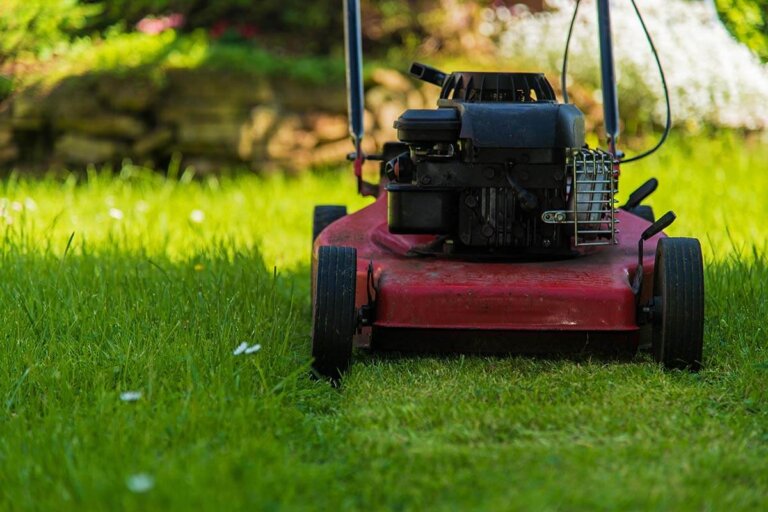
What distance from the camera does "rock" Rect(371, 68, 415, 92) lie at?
7.57m

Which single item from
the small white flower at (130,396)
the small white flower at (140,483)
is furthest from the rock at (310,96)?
the small white flower at (140,483)

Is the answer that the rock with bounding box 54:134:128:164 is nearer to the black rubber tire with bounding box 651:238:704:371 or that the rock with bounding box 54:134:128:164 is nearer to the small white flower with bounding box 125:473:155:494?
the black rubber tire with bounding box 651:238:704:371

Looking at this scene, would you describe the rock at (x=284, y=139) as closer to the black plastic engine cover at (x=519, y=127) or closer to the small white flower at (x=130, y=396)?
the black plastic engine cover at (x=519, y=127)

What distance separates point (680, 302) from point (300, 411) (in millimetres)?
1002

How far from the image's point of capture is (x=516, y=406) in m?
2.96

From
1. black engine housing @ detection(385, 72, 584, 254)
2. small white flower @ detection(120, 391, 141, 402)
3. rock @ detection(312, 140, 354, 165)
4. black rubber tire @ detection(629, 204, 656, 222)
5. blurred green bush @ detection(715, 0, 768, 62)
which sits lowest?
rock @ detection(312, 140, 354, 165)

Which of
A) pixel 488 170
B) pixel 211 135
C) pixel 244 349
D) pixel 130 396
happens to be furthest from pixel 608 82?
pixel 211 135

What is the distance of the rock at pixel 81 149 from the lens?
7117 mm

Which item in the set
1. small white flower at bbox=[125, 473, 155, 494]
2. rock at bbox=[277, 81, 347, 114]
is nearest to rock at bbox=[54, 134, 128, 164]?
rock at bbox=[277, 81, 347, 114]

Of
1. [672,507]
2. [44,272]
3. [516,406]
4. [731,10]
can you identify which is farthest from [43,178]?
[672,507]

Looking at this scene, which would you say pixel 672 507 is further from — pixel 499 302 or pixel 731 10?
pixel 731 10

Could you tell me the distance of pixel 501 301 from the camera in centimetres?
321

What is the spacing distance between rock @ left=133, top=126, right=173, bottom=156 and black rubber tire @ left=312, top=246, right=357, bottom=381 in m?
4.27

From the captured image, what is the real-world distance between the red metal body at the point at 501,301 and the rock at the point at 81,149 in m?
Answer: 4.07
